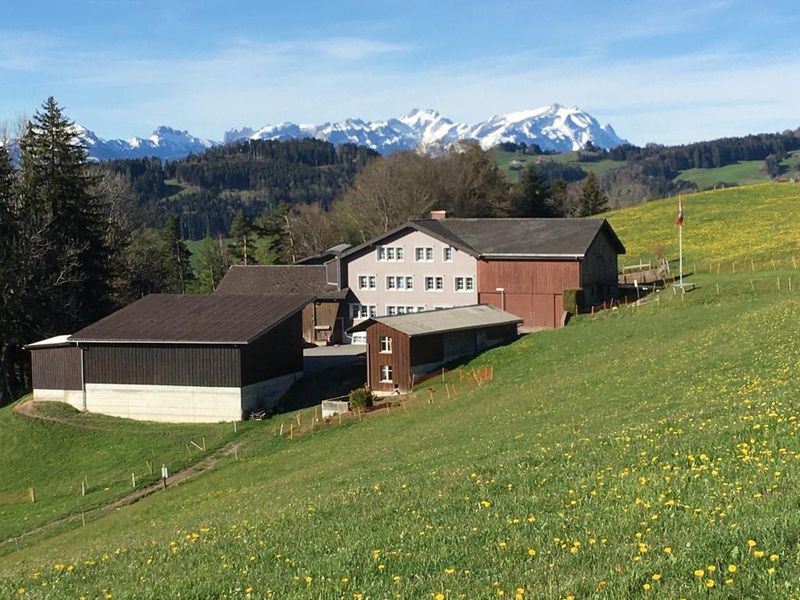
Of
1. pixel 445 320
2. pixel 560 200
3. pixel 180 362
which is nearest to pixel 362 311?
pixel 445 320

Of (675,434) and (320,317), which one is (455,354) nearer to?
(320,317)

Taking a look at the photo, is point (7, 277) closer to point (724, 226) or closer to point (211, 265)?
point (211, 265)

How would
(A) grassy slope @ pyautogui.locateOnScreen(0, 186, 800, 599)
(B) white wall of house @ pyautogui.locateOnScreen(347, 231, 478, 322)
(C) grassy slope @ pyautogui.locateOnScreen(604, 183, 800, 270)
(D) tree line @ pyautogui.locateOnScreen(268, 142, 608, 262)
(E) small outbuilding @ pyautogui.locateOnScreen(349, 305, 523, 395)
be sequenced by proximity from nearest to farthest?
(A) grassy slope @ pyautogui.locateOnScreen(0, 186, 800, 599) → (E) small outbuilding @ pyautogui.locateOnScreen(349, 305, 523, 395) → (B) white wall of house @ pyautogui.locateOnScreen(347, 231, 478, 322) → (C) grassy slope @ pyautogui.locateOnScreen(604, 183, 800, 270) → (D) tree line @ pyautogui.locateOnScreen(268, 142, 608, 262)

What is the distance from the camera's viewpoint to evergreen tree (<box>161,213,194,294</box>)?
12000cm

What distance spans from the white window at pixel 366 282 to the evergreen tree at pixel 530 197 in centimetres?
5169

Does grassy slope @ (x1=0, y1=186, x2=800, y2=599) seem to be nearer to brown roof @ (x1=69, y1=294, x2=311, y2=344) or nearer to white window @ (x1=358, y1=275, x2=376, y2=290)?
brown roof @ (x1=69, y1=294, x2=311, y2=344)

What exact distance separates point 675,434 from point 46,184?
62013 millimetres

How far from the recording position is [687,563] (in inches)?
416

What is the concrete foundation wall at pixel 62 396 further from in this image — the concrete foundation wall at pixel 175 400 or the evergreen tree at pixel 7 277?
the evergreen tree at pixel 7 277

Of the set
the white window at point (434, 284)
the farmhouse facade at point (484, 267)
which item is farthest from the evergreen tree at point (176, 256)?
the white window at point (434, 284)

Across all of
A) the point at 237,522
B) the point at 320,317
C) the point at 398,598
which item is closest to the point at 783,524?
the point at 398,598

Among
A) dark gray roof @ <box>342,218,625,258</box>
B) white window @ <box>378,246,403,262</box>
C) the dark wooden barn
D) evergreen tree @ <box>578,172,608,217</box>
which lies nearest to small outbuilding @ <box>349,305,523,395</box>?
dark gray roof @ <box>342,218,625,258</box>

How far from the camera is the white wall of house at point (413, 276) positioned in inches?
2672

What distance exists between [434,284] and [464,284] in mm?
2617
